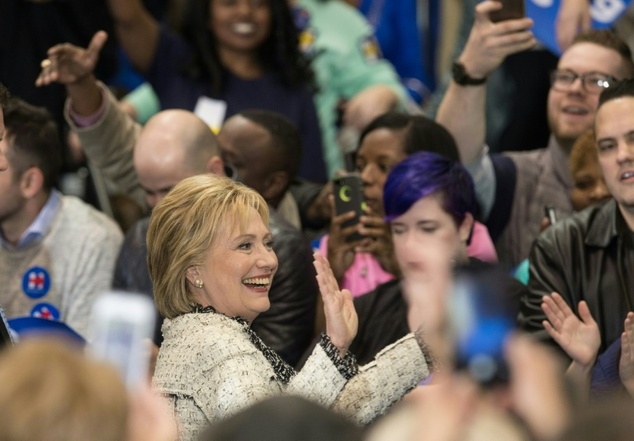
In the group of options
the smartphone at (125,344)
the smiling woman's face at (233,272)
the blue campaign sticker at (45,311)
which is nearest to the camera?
the smartphone at (125,344)

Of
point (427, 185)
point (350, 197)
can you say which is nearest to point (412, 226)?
point (427, 185)

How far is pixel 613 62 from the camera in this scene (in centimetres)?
488

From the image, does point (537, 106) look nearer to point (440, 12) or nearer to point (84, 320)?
point (440, 12)

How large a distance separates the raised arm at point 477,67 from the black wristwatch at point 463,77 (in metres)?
0.01

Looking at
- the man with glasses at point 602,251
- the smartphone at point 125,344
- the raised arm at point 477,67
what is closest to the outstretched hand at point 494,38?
the raised arm at point 477,67

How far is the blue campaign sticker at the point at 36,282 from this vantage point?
4.69 metres

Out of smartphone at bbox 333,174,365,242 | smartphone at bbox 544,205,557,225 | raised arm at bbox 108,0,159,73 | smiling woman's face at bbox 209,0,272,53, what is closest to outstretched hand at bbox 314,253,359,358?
smartphone at bbox 333,174,365,242

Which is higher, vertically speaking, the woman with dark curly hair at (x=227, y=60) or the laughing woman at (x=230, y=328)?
the laughing woman at (x=230, y=328)

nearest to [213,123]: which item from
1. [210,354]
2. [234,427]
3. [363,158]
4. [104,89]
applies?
[104,89]

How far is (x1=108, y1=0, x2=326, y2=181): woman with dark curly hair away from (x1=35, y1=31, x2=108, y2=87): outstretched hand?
2.22 feet

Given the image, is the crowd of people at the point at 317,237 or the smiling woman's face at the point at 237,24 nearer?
the crowd of people at the point at 317,237

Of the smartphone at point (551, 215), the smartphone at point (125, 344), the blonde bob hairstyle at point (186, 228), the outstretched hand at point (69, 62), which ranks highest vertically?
the smartphone at point (125, 344)

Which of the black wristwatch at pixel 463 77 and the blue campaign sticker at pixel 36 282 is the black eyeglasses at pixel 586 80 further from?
the blue campaign sticker at pixel 36 282

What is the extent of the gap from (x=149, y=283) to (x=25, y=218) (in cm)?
60
